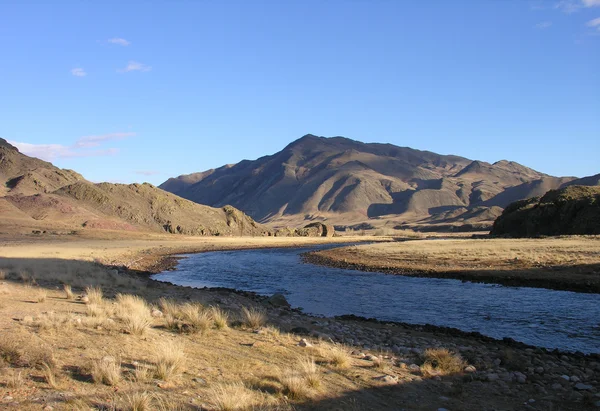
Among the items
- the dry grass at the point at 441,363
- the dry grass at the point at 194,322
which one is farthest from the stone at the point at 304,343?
the dry grass at the point at 441,363

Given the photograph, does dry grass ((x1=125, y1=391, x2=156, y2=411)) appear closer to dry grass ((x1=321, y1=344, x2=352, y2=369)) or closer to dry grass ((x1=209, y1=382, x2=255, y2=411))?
dry grass ((x1=209, y1=382, x2=255, y2=411))

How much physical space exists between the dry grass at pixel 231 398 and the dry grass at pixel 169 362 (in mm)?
884

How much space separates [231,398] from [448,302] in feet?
57.4

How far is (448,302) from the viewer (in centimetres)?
2188

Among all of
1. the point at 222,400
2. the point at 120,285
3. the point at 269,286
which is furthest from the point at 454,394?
the point at 269,286

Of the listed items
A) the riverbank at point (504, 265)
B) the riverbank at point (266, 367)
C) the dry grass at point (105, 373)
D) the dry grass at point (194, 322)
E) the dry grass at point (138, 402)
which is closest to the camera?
the dry grass at point (138, 402)

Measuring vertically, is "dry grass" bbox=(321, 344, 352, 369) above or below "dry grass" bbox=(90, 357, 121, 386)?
below

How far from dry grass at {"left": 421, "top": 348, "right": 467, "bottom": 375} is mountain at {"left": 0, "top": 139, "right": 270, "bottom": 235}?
230ft

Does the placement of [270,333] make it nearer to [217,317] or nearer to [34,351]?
[217,317]

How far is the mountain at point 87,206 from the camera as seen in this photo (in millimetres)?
76188

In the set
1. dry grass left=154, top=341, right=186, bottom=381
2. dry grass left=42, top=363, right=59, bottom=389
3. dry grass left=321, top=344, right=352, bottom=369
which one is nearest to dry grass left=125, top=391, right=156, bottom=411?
dry grass left=154, top=341, right=186, bottom=381

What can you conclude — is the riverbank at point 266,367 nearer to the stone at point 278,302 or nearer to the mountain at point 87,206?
the stone at point 278,302

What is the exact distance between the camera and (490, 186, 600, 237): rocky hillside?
6656 centimetres

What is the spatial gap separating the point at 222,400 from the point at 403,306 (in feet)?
52.4
